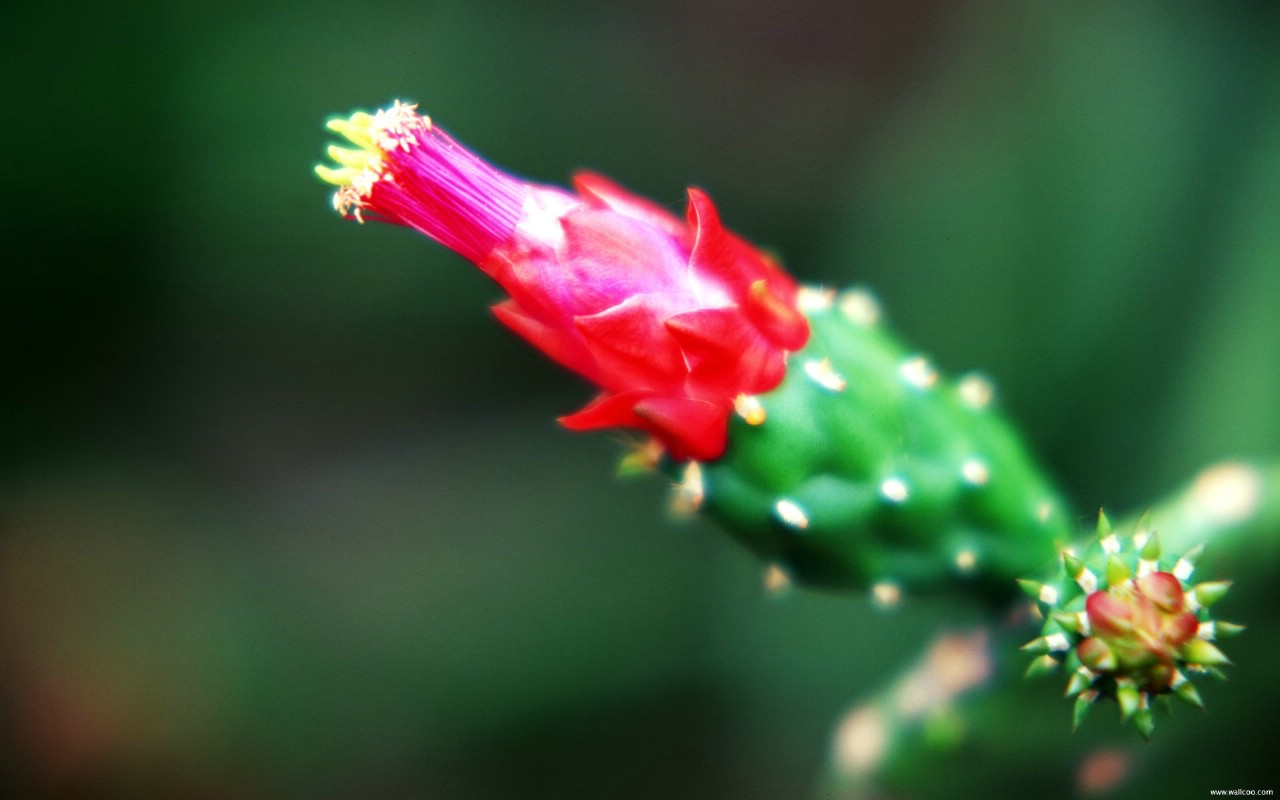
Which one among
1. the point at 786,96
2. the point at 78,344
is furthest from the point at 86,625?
the point at 786,96

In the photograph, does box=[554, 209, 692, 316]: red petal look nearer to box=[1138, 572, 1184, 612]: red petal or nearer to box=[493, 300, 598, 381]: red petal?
box=[493, 300, 598, 381]: red petal

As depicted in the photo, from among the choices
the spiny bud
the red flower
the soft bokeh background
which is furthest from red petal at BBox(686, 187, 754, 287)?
the soft bokeh background

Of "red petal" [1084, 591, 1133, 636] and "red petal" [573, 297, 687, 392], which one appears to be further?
"red petal" [573, 297, 687, 392]

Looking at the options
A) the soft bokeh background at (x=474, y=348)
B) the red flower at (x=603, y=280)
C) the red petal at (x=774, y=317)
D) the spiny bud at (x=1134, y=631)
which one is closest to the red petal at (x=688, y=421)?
the red flower at (x=603, y=280)

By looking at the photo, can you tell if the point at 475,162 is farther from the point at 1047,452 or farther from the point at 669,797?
the point at 669,797

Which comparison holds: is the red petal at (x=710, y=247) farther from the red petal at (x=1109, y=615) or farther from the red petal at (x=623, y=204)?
the red petal at (x=1109, y=615)

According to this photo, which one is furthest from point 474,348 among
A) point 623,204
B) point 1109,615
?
point 1109,615

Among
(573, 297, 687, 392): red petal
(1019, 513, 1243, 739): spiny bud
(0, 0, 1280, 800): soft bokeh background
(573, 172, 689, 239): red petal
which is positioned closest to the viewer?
(1019, 513, 1243, 739): spiny bud
